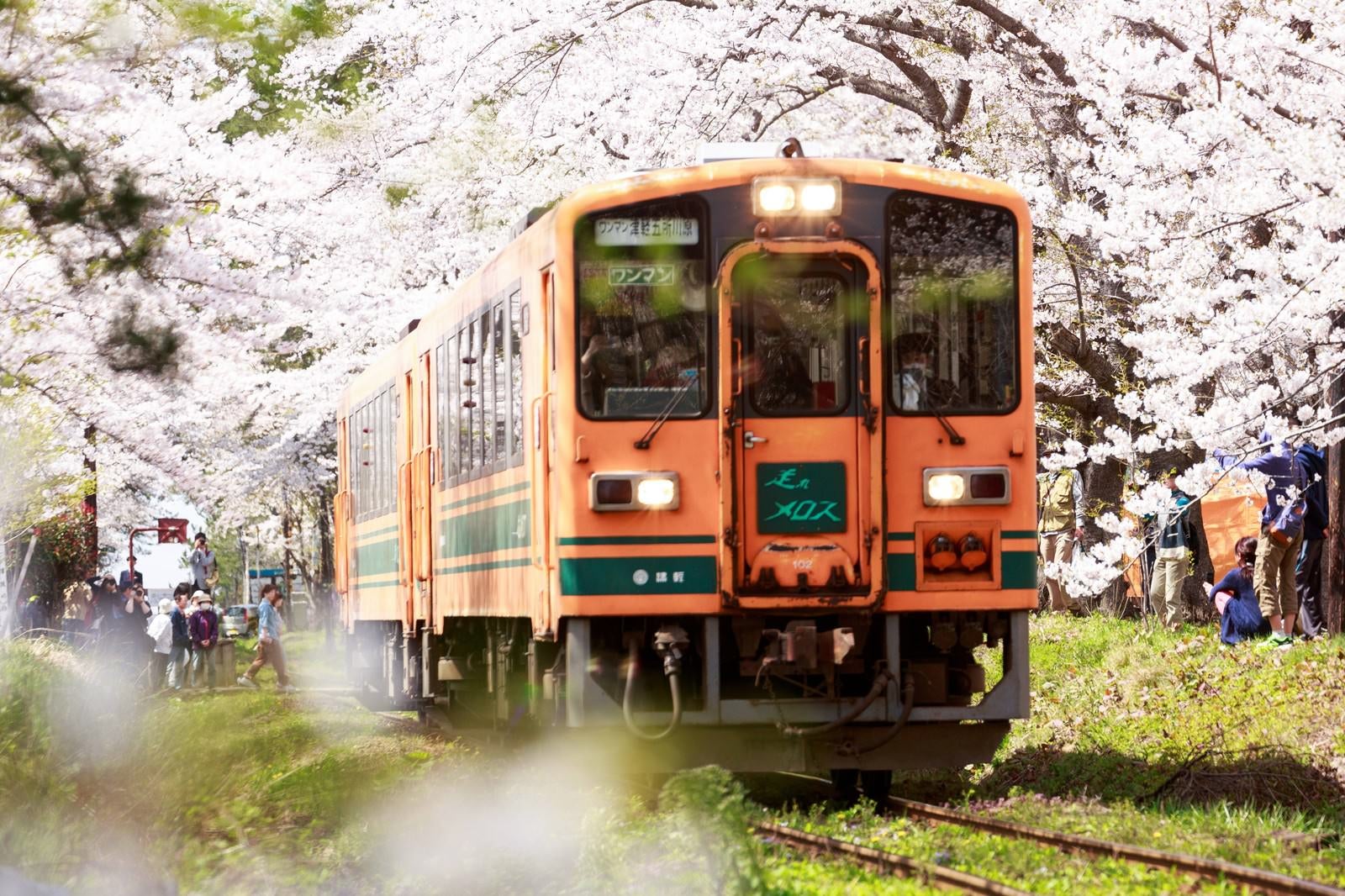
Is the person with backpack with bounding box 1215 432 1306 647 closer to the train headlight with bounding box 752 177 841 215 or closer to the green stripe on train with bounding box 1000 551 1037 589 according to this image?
the green stripe on train with bounding box 1000 551 1037 589

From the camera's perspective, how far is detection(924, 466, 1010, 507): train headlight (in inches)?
342

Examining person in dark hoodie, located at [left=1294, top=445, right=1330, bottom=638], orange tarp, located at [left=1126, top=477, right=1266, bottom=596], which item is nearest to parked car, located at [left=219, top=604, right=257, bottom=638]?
orange tarp, located at [left=1126, top=477, right=1266, bottom=596]

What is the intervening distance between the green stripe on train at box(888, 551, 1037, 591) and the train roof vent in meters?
2.49

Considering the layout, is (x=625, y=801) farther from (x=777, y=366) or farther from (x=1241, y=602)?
(x=1241, y=602)

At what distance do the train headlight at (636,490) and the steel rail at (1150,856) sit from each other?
73.1 inches

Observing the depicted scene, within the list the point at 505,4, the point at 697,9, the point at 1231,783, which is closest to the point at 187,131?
the point at 505,4

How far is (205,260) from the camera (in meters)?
13.3

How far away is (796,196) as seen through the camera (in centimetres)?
872

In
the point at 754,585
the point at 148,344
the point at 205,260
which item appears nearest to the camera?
the point at 148,344

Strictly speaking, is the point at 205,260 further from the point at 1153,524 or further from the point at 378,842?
the point at 1153,524

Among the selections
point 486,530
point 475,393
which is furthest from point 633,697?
point 475,393

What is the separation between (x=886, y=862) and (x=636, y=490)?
7.11ft

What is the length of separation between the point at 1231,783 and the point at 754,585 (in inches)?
102

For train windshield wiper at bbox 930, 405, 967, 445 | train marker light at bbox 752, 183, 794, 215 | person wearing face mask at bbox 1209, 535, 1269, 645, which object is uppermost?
train marker light at bbox 752, 183, 794, 215
